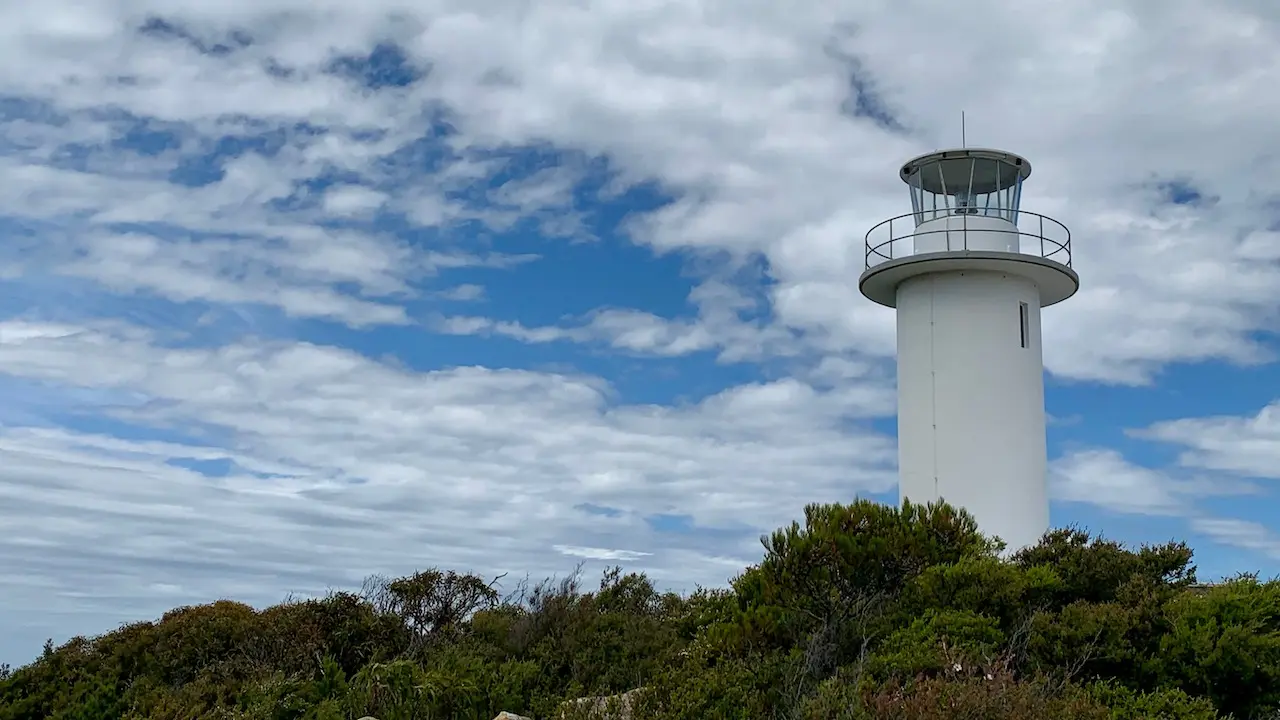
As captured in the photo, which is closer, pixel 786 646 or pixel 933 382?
pixel 786 646

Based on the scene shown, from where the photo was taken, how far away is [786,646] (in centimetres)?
1091

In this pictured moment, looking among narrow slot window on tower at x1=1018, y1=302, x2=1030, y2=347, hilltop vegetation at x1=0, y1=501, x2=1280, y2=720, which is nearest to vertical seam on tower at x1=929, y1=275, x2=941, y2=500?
narrow slot window on tower at x1=1018, y1=302, x2=1030, y2=347

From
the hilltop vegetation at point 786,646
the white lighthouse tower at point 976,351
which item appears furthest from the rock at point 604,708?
the white lighthouse tower at point 976,351

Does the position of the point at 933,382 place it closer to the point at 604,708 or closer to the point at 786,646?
the point at 786,646

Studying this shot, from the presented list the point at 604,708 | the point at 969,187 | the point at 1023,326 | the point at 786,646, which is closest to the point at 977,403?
the point at 1023,326

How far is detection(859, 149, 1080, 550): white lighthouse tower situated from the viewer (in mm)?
16391

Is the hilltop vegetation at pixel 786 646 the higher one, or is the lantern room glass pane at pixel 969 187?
the lantern room glass pane at pixel 969 187

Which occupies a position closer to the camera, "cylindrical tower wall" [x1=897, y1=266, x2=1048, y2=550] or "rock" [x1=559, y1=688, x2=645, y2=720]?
"rock" [x1=559, y1=688, x2=645, y2=720]

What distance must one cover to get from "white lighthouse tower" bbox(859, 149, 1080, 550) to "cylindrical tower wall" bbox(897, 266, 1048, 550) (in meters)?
0.01

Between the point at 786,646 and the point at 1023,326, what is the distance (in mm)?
7998

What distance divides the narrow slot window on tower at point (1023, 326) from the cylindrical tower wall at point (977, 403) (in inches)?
0.6

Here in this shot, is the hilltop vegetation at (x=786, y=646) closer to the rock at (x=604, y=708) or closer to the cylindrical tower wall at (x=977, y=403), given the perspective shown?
the rock at (x=604, y=708)

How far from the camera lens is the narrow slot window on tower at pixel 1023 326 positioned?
55.5 feet

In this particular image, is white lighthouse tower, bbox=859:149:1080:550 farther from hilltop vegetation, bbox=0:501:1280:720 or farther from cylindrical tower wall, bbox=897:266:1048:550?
hilltop vegetation, bbox=0:501:1280:720
